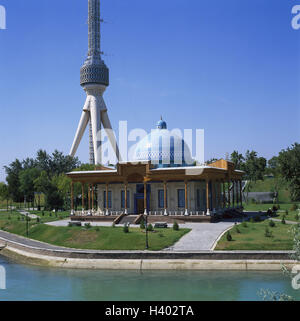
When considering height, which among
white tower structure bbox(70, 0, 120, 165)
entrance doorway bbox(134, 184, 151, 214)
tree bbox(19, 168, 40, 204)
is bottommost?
entrance doorway bbox(134, 184, 151, 214)

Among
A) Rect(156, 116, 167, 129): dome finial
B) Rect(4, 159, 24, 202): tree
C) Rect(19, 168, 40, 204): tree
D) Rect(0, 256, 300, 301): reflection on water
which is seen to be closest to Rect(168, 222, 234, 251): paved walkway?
Rect(0, 256, 300, 301): reflection on water

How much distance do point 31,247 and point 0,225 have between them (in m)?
20.3

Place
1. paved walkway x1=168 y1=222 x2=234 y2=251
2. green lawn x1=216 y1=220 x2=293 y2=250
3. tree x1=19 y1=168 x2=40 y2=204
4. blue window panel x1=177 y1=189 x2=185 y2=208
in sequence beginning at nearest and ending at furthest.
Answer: green lawn x1=216 y1=220 x2=293 y2=250 → paved walkway x1=168 y1=222 x2=234 y2=251 → blue window panel x1=177 y1=189 x2=185 y2=208 → tree x1=19 y1=168 x2=40 y2=204

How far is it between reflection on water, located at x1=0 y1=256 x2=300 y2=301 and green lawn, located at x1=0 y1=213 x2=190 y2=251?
172 inches

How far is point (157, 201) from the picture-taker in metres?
49.5

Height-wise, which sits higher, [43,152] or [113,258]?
[43,152]

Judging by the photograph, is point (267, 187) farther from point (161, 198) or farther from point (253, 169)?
point (161, 198)

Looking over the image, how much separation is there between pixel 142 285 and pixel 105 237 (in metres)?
11.3

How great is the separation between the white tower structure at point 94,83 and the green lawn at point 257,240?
70.6 metres

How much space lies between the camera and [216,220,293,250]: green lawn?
32500 millimetres

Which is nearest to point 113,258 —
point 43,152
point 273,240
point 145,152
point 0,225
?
point 273,240

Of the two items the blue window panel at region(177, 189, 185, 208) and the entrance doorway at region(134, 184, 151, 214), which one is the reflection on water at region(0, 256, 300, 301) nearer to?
the blue window panel at region(177, 189, 185, 208)

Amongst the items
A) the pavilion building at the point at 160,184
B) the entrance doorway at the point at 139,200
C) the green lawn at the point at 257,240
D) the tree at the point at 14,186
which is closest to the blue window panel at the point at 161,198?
the pavilion building at the point at 160,184
